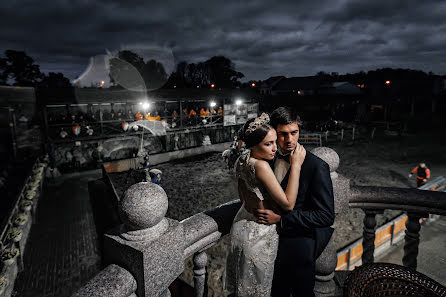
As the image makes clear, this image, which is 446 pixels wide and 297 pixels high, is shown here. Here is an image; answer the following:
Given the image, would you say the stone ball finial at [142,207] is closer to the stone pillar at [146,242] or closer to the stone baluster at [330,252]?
the stone pillar at [146,242]

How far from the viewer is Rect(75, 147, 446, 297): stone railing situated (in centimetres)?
165

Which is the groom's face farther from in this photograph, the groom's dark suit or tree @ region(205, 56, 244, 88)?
tree @ region(205, 56, 244, 88)

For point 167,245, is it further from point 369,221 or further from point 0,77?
point 0,77

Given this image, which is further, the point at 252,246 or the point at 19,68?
the point at 19,68

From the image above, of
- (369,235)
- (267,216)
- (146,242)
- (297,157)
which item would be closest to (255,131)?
(297,157)

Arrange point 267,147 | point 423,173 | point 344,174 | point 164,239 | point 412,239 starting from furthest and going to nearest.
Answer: point 344,174, point 423,173, point 412,239, point 267,147, point 164,239

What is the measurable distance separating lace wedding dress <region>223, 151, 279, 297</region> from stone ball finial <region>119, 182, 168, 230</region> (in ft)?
2.16

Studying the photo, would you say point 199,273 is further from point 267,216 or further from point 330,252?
point 330,252

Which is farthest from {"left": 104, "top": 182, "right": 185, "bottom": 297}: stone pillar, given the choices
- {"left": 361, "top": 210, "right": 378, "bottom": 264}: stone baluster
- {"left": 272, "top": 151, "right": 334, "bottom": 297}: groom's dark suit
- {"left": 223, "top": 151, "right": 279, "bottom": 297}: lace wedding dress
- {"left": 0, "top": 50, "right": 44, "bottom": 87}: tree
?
{"left": 0, "top": 50, "right": 44, "bottom": 87}: tree

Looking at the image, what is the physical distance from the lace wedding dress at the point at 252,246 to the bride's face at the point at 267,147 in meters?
0.08

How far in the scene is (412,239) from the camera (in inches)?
98.7

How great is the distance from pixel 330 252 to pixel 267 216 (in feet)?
2.84

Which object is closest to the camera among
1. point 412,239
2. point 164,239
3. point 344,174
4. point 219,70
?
point 164,239

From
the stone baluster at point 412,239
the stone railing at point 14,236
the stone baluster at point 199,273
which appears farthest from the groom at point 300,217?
the stone railing at point 14,236
